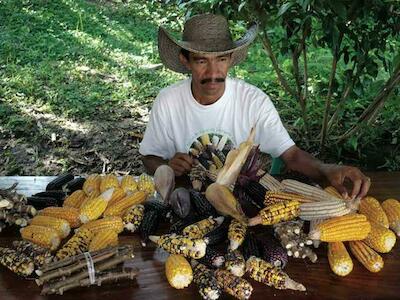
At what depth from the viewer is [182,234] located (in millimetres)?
1943

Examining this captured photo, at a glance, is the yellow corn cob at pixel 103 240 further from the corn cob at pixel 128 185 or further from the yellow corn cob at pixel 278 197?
the yellow corn cob at pixel 278 197

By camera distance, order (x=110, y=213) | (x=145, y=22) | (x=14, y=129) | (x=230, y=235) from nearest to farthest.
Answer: (x=230, y=235), (x=110, y=213), (x=14, y=129), (x=145, y=22)

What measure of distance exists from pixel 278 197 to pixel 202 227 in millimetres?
382

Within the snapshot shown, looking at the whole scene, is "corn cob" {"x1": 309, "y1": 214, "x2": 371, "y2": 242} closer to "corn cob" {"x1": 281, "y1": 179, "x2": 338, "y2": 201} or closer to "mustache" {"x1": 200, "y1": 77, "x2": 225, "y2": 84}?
A: "corn cob" {"x1": 281, "y1": 179, "x2": 338, "y2": 201}

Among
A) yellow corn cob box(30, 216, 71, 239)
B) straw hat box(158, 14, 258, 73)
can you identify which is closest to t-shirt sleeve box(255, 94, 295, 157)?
straw hat box(158, 14, 258, 73)

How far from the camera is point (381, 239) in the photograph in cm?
194

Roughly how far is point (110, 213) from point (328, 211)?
94 cm

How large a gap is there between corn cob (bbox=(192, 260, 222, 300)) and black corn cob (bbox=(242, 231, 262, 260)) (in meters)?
0.18

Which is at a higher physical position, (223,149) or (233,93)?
(233,93)

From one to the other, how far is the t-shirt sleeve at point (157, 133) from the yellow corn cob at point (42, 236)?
1.14 metres

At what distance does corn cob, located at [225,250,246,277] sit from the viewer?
179cm

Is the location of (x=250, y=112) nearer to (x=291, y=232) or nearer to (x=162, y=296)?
(x=291, y=232)

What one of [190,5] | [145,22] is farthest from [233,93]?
[145,22]

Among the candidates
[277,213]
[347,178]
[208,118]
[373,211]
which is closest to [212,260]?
[277,213]
